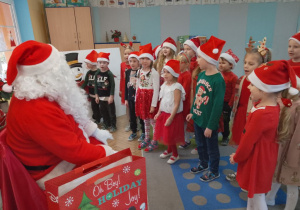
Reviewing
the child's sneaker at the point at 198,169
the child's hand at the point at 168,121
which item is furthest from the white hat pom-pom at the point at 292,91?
the child's sneaker at the point at 198,169

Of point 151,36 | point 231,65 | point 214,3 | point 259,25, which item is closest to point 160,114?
point 231,65

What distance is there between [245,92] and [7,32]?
409 centimetres

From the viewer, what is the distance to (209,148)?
1.94 metres

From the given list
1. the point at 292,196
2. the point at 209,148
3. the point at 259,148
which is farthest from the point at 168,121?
the point at 292,196

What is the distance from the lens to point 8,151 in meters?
0.87

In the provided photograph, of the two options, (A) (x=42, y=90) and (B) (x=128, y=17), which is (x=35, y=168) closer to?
(A) (x=42, y=90)

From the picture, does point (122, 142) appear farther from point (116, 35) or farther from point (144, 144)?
point (116, 35)

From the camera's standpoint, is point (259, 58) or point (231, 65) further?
point (231, 65)

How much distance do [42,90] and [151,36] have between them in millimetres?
5251

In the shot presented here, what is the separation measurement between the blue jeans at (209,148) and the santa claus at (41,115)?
4.16 feet

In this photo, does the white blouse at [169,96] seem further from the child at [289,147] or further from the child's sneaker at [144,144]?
the child at [289,147]

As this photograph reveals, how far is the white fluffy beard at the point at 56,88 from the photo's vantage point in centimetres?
86

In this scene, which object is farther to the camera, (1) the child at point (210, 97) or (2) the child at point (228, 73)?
(2) the child at point (228, 73)

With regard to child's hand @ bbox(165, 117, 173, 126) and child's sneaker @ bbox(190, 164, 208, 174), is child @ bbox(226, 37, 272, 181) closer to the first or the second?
child's sneaker @ bbox(190, 164, 208, 174)
